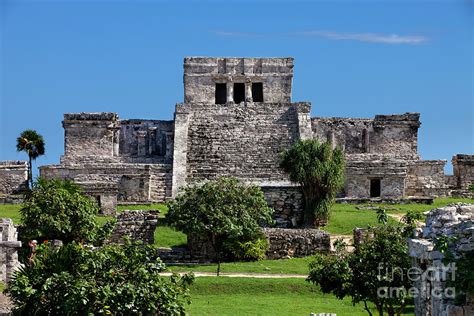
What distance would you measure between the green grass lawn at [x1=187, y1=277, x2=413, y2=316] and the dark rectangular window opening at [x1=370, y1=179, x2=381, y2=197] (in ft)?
49.5

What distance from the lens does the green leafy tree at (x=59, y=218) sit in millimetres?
24281

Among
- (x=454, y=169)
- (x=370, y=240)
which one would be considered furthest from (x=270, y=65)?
(x=370, y=240)

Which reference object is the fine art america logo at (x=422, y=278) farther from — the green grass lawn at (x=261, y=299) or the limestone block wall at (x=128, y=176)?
the limestone block wall at (x=128, y=176)

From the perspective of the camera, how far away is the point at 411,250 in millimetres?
14664

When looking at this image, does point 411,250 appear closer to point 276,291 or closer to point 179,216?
point 276,291

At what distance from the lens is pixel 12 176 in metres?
38.5

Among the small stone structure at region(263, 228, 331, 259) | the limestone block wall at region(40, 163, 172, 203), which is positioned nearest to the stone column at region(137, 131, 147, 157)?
the limestone block wall at region(40, 163, 172, 203)

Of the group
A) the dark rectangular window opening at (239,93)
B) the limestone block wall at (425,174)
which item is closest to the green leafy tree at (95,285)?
the limestone block wall at (425,174)

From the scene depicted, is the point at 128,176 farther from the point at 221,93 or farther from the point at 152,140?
the point at 221,93

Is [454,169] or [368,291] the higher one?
[454,169]

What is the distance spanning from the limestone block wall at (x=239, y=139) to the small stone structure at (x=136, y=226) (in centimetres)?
793

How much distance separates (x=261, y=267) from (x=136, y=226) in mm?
4595

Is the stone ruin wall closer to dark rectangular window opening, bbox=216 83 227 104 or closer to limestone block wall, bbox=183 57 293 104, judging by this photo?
limestone block wall, bbox=183 57 293 104

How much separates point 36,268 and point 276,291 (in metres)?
7.22
